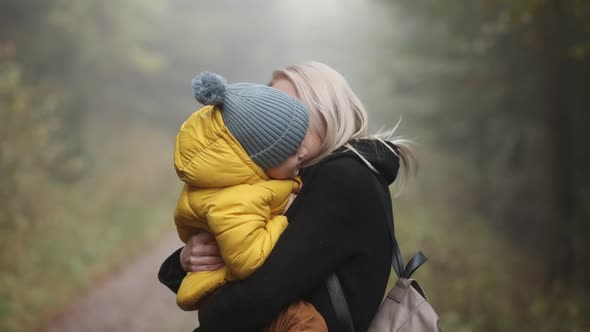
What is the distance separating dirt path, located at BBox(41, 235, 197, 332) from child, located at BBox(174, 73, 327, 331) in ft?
11.4

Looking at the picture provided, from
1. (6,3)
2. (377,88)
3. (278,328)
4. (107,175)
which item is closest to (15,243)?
(107,175)

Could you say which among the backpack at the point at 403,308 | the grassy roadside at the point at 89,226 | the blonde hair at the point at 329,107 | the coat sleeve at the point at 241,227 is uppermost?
the grassy roadside at the point at 89,226

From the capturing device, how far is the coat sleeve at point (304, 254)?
1506 mm

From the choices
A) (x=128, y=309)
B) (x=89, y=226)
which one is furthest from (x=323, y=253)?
(x=89, y=226)

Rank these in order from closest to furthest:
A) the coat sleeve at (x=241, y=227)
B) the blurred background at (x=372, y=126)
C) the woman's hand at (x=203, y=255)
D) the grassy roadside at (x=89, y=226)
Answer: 1. the coat sleeve at (x=241, y=227)
2. the woman's hand at (x=203, y=255)
3. the grassy roadside at (x=89, y=226)
4. the blurred background at (x=372, y=126)

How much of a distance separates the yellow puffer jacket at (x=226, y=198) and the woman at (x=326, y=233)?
43 millimetres

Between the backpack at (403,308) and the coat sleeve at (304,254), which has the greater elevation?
the coat sleeve at (304,254)

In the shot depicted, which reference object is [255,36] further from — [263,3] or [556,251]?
[556,251]

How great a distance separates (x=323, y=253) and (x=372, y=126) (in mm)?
6627

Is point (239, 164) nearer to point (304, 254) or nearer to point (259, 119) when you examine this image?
point (259, 119)

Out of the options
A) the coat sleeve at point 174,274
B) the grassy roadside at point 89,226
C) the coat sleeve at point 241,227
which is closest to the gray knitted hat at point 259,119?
the coat sleeve at point 241,227

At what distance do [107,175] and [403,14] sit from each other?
4.75 meters

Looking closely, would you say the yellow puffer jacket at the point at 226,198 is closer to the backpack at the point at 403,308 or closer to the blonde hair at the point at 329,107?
the blonde hair at the point at 329,107

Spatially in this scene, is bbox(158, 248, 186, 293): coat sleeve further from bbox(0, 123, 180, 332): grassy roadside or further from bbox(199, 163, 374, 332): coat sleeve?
bbox(0, 123, 180, 332): grassy roadside
